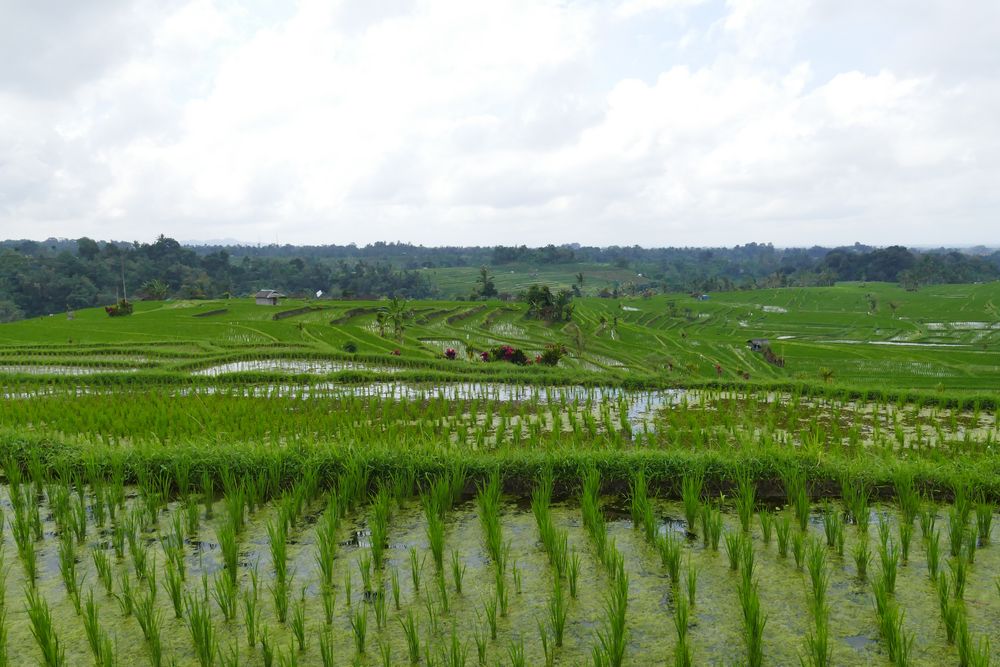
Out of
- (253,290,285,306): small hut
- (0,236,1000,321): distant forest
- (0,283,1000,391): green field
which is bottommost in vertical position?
(0,283,1000,391): green field

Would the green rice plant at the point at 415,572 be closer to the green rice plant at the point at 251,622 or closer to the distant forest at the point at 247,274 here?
the green rice plant at the point at 251,622

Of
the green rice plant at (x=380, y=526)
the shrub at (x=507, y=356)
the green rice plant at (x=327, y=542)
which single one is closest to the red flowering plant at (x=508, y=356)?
the shrub at (x=507, y=356)

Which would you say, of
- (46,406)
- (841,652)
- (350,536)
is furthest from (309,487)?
(46,406)

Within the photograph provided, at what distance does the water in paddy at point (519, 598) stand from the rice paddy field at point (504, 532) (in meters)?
0.02

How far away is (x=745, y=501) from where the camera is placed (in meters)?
4.97

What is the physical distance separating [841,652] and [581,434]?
4.77 meters

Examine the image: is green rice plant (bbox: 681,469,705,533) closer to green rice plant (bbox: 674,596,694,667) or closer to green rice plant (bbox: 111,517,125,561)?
green rice plant (bbox: 674,596,694,667)

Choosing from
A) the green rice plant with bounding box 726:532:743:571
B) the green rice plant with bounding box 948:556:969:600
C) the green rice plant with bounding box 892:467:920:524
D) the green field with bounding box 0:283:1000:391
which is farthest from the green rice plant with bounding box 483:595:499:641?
the green field with bounding box 0:283:1000:391

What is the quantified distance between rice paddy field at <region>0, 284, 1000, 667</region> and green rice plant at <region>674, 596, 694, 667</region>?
0.06 ft

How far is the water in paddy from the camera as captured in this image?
3438 millimetres

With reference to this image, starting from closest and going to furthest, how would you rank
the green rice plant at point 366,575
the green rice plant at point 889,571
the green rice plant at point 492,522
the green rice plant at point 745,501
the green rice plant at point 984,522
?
the green rice plant at point 889,571
the green rice plant at point 366,575
the green rice plant at point 492,522
the green rice plant at point 984,522
the green rice plant at point 745,501

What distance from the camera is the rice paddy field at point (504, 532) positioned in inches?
136

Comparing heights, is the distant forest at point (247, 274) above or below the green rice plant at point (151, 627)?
above

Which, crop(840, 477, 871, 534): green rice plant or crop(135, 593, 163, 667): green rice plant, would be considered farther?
crop(840, 477, 871, 534): green rice plant
